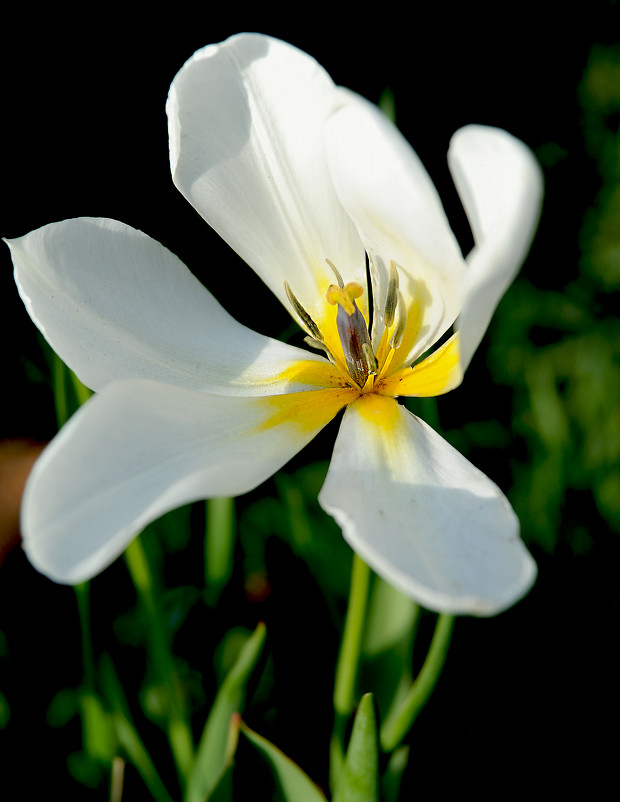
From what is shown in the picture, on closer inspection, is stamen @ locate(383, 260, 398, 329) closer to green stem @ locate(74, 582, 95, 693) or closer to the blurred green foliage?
green stem @ locate(74, 582, 95, 693)

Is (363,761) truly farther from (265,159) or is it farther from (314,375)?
(265,159)

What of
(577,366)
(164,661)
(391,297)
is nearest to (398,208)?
(391,297)

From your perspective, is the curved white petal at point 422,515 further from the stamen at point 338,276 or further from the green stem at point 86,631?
the green stem at point 86,631

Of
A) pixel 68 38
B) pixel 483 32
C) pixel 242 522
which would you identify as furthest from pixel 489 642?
pixel 483 32

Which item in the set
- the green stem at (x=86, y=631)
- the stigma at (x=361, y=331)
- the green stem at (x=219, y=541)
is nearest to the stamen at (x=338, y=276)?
the stigma at (x=361, y=331)

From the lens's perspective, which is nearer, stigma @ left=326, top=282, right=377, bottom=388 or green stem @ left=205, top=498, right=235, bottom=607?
stigma @ left=326, top=282, right=377, bottom=388

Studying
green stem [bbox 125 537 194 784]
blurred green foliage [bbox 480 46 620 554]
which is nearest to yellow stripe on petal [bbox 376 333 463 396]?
green stem [bbox 125 537 194 784]

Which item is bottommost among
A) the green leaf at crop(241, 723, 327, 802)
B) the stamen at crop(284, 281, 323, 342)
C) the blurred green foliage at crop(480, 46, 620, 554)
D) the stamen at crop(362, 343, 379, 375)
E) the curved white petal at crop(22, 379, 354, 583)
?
the blurred green foliage at crop(480, 46, 620, 554)
